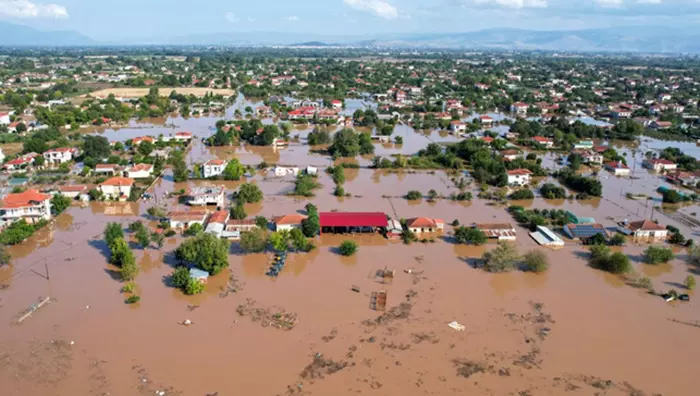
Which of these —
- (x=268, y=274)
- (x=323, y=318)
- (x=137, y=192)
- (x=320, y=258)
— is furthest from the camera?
(x=137, y=192)

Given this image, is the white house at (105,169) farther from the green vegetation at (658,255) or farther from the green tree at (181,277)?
the green vegetation at (658,255)

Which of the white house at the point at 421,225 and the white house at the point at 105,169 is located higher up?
the white house at the point at 105,169

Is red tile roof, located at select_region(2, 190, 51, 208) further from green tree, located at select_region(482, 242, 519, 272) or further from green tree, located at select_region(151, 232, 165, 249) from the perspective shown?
green tree, located at select_region(482, 242, 519, 272)

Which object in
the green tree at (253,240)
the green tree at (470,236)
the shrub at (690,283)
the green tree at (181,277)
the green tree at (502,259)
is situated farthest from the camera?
the green tree at (470,236)

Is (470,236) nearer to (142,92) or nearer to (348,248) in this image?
(348,248)

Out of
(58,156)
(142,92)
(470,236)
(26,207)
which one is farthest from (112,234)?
(142,92)

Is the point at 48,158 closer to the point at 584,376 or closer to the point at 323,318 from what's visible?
the point at 323,318

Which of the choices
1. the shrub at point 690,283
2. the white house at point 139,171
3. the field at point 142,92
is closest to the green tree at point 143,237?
the white house at point 139,171

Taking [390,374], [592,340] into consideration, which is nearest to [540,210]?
[592,340]
